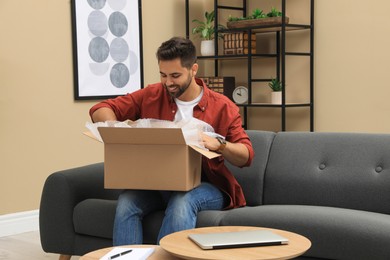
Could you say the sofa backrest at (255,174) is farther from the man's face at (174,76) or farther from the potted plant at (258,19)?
the potted plant at (258,19)

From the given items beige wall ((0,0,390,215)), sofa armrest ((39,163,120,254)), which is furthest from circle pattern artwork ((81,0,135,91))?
sofa armrest ((39,163,120,254))

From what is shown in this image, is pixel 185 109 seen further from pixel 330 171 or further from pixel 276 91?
pixel 276 91

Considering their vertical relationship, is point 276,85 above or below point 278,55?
below

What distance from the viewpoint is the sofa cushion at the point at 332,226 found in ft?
7.89

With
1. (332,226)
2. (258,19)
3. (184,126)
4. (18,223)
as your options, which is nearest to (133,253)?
(184,126)

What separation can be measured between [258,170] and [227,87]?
221 cm

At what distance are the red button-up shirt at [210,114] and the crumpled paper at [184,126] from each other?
0.33 feet

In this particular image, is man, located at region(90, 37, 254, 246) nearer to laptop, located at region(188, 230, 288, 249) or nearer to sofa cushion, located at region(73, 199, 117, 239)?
sofa cushion, located at region(73, 199, 117, 239)

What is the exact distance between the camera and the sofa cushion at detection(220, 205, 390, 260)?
241 centimetres

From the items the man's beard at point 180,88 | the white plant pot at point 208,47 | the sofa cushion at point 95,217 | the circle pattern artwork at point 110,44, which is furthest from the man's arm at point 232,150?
the white plant pot at point 208,47

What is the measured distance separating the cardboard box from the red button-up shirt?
0.19 m

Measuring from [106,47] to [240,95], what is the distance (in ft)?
3.91

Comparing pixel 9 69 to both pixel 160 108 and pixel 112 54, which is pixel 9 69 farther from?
pixel 160 108

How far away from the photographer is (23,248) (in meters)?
3.83
